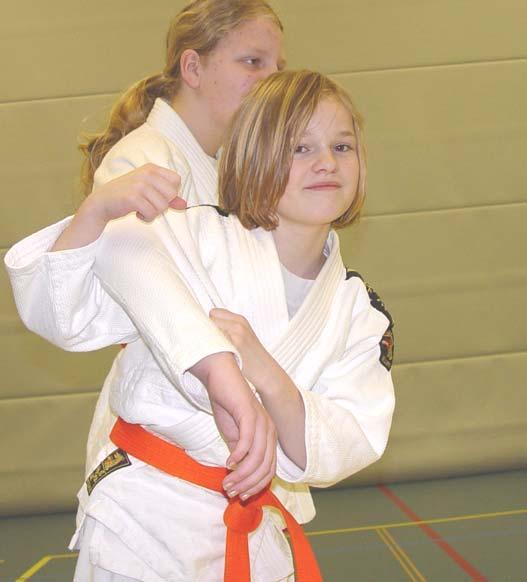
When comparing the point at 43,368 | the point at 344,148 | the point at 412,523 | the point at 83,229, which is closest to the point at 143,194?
the point at 83,229

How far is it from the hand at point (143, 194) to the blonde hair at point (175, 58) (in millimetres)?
718

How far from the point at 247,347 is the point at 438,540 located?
7.81 ft

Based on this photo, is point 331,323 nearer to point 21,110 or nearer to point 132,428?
point 132,428

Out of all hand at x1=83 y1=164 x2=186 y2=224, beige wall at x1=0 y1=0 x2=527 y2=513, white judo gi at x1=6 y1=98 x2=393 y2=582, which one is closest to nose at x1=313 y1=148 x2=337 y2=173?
white judo gi at x1=6 y1=98 x2=393 y2=582

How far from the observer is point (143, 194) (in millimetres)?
985

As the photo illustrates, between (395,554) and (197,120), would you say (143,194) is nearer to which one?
(197,120)

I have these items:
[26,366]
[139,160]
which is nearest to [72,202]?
[26,366]

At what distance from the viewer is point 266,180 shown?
130cm

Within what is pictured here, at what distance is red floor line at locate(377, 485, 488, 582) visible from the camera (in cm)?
281

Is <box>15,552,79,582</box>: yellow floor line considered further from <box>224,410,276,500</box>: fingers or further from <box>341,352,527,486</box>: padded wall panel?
<box>224,410,276,500</box>: fingers

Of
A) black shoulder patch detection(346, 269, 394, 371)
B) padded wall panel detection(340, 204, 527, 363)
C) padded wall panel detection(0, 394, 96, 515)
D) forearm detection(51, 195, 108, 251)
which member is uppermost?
forearm detection(51, 195, 108, 251)

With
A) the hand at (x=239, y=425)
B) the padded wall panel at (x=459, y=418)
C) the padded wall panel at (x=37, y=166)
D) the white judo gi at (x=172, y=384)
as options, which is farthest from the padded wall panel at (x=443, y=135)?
the hand at (x=239, y=425)

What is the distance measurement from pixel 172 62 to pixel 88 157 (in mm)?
335

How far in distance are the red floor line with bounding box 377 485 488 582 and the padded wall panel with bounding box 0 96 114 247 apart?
2119mm
